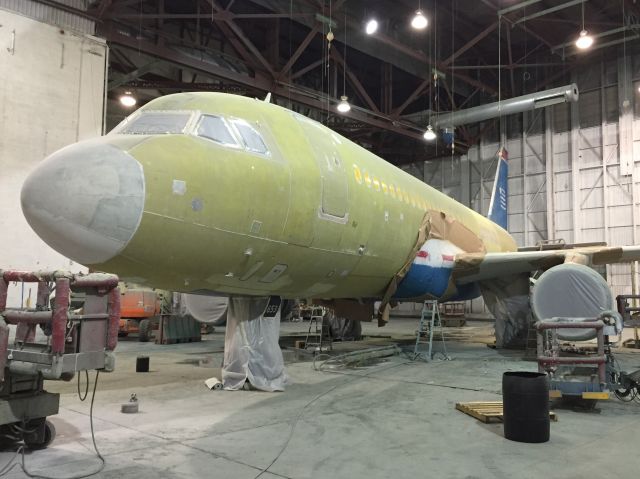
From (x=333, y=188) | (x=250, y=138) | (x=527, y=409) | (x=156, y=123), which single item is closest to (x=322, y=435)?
(x=527, y=409)

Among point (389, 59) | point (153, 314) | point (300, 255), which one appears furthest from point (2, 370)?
point (389, 59)

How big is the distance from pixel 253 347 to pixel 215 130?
3393 millimetres

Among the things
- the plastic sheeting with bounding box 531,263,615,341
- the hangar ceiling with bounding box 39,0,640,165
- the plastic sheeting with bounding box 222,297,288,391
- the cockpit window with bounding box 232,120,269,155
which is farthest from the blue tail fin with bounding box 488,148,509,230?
the cockpit window with bounding box 232,120,269,155

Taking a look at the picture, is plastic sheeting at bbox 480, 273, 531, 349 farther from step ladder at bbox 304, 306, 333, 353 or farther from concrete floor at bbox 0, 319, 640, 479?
concrete floor at bbox 0, 319, 640, 479

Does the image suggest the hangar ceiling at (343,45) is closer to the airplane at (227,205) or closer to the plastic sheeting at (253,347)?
the airplane at (227,205)

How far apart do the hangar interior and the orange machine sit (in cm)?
7

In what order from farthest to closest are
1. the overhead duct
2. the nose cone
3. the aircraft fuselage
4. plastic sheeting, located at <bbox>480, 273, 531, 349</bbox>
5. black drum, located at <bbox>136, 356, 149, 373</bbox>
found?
the overhead duct, plastic sheeting, located at <bbox>480, 273, 531, 349</bbox>, black drum, located at <bbox>136, 356, 149, 373</bbox>, the aircraft fuselage, the nose cone

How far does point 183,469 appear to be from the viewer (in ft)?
13.6

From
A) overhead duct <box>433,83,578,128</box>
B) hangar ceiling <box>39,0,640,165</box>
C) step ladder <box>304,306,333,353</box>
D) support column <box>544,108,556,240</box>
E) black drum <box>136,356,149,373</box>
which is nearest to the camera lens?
black drum <box>136,356,149,373</box>

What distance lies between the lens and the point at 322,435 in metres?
5.26

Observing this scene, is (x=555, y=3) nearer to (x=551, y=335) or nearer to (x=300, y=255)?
(x=551, y=335)

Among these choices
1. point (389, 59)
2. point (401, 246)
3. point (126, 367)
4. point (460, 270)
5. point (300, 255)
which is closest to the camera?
point (300, 255)

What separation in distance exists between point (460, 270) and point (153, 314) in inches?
447

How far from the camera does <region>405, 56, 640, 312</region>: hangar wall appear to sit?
75.6 feet
